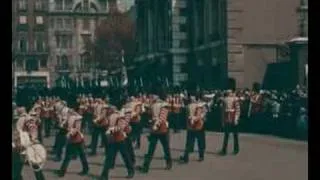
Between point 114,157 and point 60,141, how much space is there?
1.51ft

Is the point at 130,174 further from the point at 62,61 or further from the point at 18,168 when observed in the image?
the point at 62,61

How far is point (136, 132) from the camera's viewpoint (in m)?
4.88

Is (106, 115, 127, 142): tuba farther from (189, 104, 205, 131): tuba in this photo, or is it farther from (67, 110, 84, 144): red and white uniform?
(189, 104, 205, 131): tuba

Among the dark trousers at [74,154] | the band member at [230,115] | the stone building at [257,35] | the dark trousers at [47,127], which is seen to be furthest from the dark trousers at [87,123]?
the stone building at [257,35]

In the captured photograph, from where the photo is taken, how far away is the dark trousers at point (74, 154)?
4836 mm

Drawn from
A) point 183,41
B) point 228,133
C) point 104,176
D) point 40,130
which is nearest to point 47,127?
point 40,130

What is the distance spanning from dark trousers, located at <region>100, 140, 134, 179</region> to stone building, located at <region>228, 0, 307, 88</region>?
1069 mm

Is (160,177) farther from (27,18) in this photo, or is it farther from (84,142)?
(27,18)

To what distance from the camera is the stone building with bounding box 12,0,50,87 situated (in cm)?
477

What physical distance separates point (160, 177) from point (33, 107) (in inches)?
46.3

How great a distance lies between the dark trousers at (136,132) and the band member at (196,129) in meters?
0.39

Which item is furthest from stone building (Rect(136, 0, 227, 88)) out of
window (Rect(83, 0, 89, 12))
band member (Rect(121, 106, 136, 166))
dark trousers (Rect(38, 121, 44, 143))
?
dark trousers (Rect(38, 121, 44, 143))

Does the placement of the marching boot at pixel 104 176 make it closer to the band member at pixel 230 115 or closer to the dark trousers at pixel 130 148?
the dark trousers at pixel 130 148

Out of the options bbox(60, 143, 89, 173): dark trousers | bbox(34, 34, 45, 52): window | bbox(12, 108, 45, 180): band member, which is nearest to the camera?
bbox(12, 108, 45, 180): band member
